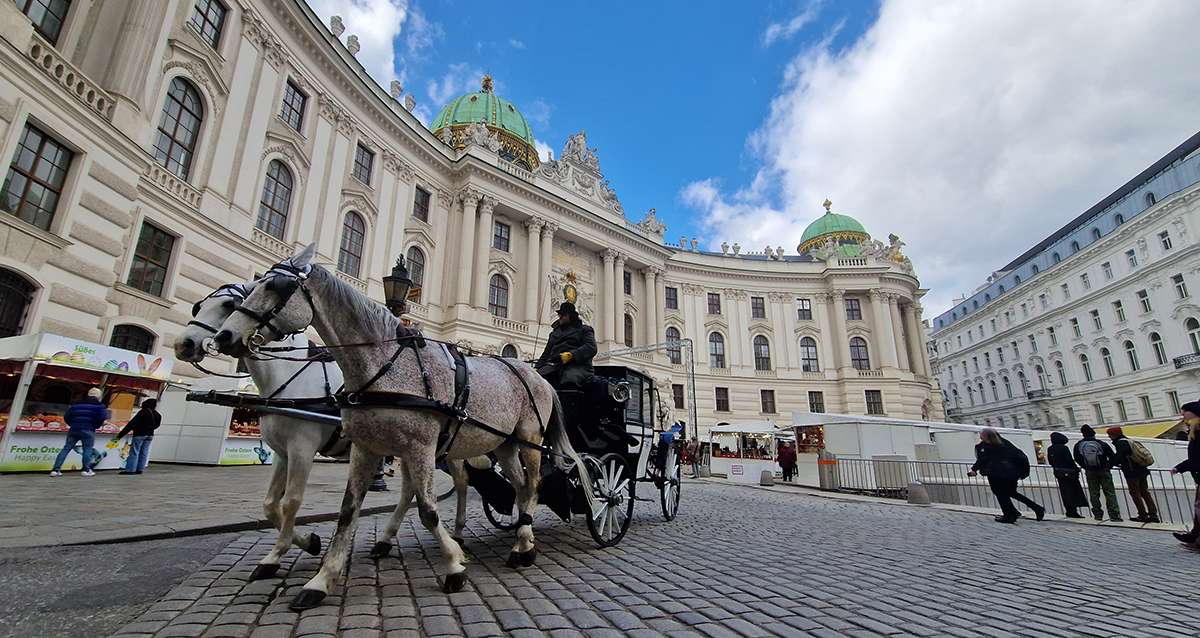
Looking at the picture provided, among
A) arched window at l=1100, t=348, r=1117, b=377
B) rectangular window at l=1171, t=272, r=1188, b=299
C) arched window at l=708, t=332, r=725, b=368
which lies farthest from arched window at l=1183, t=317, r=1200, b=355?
arched window at l=708, t=332, r=725, b=368

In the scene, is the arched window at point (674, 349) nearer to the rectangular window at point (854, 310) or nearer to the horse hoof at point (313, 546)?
the rectangular window at point (854, 310)

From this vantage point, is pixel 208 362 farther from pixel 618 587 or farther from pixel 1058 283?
pixel 1058 283

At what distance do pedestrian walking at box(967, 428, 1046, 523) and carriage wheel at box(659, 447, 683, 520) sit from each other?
5.80m

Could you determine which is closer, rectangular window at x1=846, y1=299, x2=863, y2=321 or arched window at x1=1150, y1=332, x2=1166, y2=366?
arched window at x1=1150, y1=332, x2=1166, y2=366

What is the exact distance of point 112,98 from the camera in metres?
10.9

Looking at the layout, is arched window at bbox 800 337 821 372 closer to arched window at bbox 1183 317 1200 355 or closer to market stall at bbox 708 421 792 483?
market stall at bbox 708 421 792 483

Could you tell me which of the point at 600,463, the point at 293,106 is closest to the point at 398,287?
the point at 600,463

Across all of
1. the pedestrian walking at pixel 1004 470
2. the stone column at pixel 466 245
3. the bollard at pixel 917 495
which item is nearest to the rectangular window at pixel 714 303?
the stone column at pixel 466 245

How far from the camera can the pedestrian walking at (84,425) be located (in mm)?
8922

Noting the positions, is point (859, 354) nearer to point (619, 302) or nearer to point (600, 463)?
point (619, 302)

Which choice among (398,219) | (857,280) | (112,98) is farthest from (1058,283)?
(112,98)

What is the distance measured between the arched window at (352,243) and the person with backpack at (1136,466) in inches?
875

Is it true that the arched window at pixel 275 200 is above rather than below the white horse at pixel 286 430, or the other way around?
above

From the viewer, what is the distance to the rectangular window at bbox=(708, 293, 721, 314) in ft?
128
